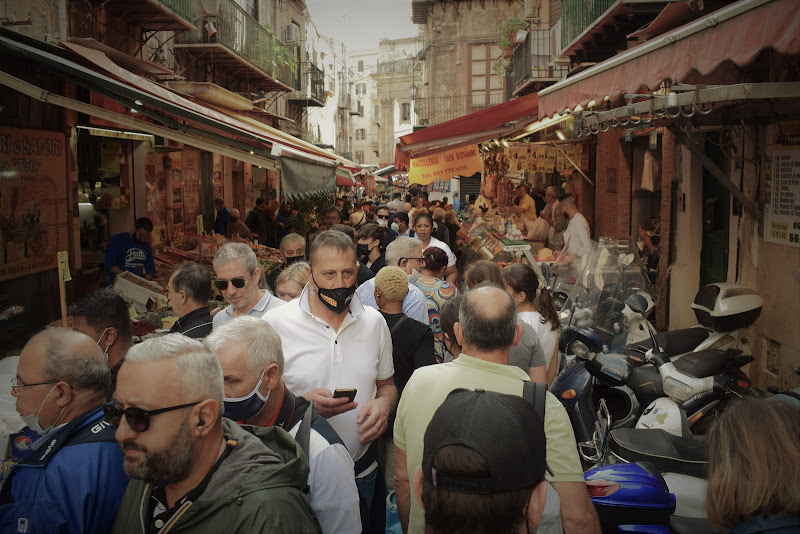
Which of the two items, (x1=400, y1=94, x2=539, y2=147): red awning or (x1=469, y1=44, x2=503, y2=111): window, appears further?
(x1=469, y1=44, x2=503, y2=111): window

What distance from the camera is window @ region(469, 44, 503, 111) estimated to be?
38.0m

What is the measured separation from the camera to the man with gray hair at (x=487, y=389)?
8.68 ft

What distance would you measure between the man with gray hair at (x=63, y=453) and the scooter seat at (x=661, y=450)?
2.78 meters

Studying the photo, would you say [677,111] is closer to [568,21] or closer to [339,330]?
[339,330]

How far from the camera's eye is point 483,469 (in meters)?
1.83

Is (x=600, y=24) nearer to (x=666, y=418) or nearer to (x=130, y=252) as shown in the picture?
(x=130, y=252)

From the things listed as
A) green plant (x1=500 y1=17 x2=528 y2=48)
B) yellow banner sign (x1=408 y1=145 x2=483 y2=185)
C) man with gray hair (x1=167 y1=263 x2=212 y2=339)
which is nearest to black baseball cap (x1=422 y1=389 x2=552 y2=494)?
man with gray hair (x1=167 y1=263 x2=212 y2=339)

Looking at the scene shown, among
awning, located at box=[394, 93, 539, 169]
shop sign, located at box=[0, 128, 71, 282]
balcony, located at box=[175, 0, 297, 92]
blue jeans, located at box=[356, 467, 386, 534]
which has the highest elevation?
balcony, located at box=[175, 0, 297, 92]

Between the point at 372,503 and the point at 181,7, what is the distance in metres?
12.2

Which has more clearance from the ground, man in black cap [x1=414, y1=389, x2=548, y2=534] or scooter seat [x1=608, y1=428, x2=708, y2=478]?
man in black cap [x1=414, y1=389, x2=548, y2=534]

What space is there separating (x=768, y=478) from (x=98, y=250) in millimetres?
12755

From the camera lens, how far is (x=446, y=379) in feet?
9.73

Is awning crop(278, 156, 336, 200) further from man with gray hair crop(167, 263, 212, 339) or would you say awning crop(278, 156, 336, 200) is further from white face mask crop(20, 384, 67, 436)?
white face mask crop(20, 384, 67, 436)

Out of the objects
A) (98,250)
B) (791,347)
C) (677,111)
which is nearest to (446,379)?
(677,111)
